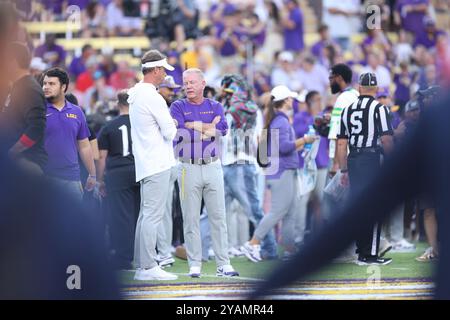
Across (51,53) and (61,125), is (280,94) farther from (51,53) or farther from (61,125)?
(51,53)

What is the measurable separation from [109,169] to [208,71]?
19.7ft

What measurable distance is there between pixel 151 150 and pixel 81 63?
28.3 feet

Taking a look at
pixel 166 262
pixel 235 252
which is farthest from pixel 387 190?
pixel 235 252

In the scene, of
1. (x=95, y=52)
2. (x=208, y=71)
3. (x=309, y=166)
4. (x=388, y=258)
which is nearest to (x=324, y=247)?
(x=388, y=258)

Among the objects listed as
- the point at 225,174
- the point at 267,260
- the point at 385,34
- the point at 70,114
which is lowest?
the point at 267,260

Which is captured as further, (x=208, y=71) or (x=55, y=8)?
(x=55, y=8)

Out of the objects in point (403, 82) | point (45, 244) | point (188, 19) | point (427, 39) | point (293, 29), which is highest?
point (188, 19)

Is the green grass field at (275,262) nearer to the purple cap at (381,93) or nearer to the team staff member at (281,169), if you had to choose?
the team staff member at (281,169)

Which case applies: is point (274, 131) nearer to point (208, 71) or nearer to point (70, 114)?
point (70, 114)

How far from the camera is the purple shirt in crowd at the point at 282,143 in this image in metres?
10.8

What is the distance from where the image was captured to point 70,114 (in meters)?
9.16

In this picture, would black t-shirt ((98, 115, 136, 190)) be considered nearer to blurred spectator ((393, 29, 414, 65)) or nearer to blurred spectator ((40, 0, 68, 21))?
blurred spectator ((393, 29, 414, 65))

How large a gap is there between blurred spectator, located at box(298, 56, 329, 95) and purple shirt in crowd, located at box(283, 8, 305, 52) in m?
1.82

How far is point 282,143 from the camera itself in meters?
10.8
